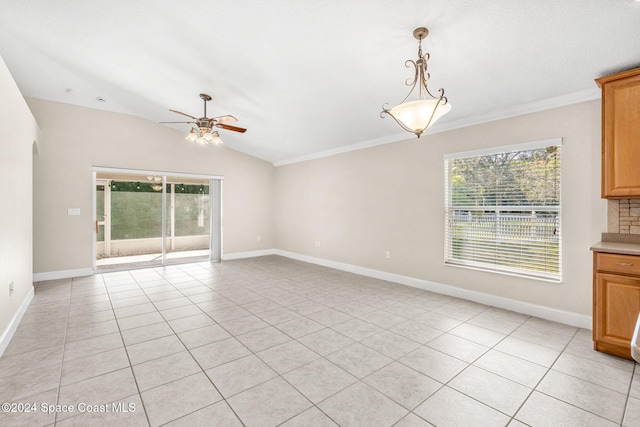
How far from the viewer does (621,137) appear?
2.63m

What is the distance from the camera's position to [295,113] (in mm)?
4711

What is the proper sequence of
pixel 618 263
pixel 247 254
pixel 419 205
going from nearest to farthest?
pixel 618 263 < pixel 419 205 < pixel 247 254

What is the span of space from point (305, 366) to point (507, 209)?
10.3 feet

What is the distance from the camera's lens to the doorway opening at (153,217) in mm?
6188

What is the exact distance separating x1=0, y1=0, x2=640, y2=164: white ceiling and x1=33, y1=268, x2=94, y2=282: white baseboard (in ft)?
10.4

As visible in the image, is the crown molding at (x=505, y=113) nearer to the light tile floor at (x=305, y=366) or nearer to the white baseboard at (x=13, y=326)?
the light tile floor at (x=305, y=366)

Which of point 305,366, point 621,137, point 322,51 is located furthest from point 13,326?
point 621,137

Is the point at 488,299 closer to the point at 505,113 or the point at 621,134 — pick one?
the point at 621,134

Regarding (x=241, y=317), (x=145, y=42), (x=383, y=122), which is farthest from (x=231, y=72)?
(x=241, y=317)

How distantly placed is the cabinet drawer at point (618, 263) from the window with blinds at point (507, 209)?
0.76 meters

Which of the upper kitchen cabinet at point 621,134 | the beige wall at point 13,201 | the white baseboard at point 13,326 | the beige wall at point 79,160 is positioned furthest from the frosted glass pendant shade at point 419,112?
the beige wall at point 79,160

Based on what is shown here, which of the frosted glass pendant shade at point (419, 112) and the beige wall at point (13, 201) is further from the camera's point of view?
the beige wall at point (13, 201)

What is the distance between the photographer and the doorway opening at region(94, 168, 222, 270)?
20.3ft

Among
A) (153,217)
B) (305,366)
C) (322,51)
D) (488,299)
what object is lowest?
(305,366)
